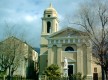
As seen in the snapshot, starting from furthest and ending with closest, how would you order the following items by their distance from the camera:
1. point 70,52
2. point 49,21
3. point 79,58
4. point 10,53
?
point 49,21 → point 70,52 → point 79,58 → point 10,53

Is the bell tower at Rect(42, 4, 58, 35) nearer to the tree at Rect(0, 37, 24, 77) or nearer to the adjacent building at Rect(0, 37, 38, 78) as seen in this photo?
the adjacent building at Rect(0, 37, 38, 78)

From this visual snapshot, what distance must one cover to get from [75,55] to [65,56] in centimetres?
189

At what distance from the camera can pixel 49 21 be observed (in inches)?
2440

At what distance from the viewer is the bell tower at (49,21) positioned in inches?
2419

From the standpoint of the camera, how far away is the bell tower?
61.4m

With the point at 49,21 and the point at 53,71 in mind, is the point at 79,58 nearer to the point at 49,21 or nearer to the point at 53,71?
the point at 53,71

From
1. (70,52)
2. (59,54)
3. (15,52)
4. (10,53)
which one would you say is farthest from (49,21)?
(10,53)

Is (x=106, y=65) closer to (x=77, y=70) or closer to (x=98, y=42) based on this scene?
(x=98, y=42)

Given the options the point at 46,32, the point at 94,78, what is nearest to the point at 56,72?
the point at 94,78

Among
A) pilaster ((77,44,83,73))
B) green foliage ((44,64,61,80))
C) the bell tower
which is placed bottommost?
green foliage ((44,64,61,80))

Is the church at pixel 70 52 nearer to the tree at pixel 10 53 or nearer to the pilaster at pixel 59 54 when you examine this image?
the pilaster at pixel 59 54

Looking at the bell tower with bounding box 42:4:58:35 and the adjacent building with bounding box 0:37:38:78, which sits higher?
the bell tower with bounding box 42:4:58:35

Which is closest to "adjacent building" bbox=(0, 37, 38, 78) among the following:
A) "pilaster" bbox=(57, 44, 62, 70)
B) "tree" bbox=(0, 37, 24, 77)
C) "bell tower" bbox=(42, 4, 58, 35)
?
"tree" bbox=(0, 37, 24, 77)

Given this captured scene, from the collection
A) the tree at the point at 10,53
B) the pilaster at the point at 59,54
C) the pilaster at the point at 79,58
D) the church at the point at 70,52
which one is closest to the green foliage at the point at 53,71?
the church at the point at 70,52
